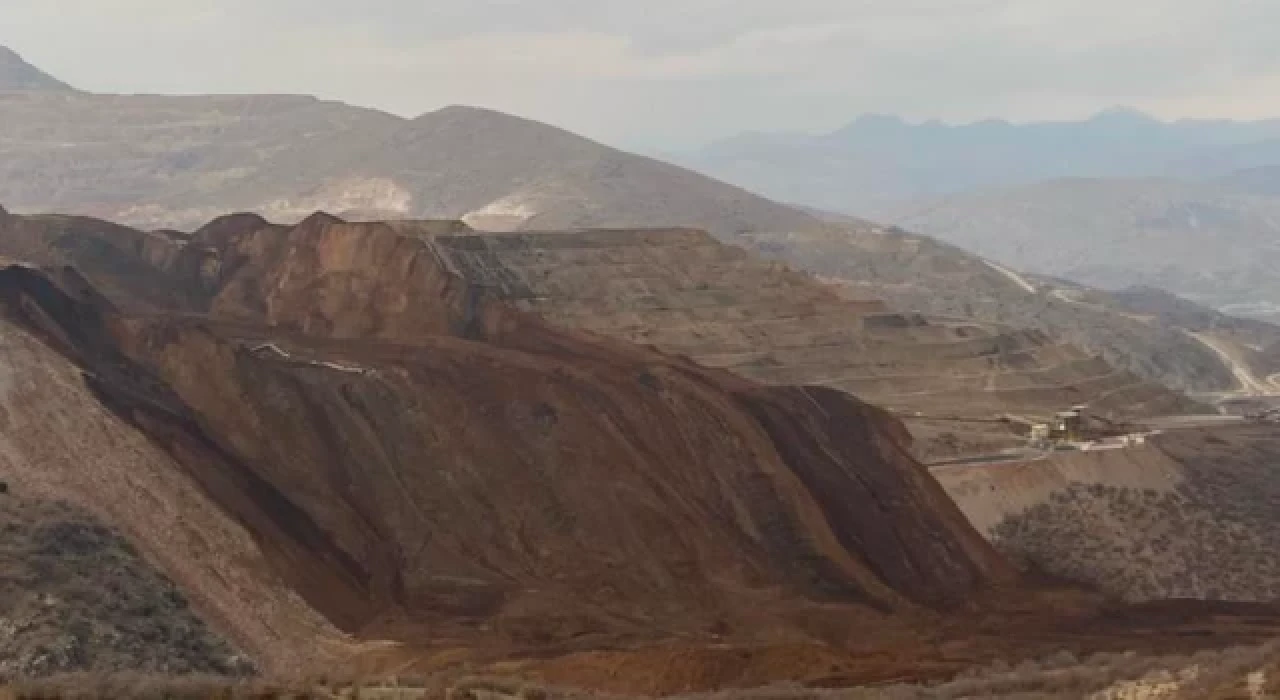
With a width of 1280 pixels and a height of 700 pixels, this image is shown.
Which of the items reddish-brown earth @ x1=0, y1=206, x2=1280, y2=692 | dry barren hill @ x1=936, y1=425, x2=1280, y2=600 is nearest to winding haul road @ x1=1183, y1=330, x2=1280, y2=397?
dry barren hill @ x1=936, y1=425, x2=1280, y2=600

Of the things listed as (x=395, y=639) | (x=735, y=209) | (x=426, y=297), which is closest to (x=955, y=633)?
(x=395, y=639)

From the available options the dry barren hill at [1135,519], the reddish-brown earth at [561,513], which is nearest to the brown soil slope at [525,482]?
the reddish-brown earth at [561,513]

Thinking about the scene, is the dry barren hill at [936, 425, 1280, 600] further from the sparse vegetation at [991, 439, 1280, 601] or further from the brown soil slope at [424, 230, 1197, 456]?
the brown soil slope at [424, 230, 1197, 456]

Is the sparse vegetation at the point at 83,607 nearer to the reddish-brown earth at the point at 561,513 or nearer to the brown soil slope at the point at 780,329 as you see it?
the reddish-brown earth at the point at 561,513

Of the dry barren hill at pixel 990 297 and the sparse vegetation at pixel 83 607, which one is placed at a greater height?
the dry barren hill at pixel 990 297

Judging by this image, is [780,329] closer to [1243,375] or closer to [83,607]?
[83,607]

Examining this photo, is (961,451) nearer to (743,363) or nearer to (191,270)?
(743,363)
